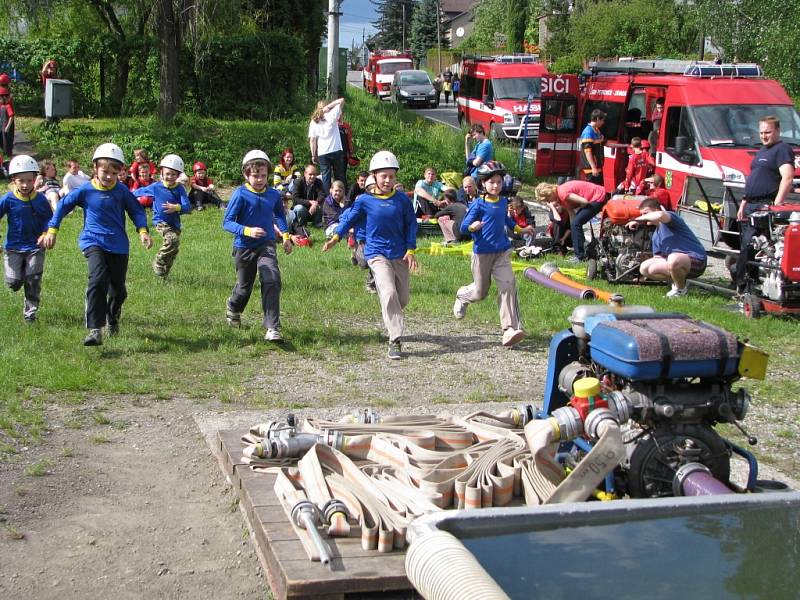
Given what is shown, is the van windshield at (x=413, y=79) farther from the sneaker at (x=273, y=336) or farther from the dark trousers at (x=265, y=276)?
the sneaker at (x=273, y=336)

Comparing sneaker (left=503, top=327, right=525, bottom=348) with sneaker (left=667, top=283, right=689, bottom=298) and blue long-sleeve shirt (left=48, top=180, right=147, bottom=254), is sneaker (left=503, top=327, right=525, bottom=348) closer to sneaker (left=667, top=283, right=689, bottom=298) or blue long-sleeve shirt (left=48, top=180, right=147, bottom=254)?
sneaker (left=667, top=283, right=689, bottom=298)

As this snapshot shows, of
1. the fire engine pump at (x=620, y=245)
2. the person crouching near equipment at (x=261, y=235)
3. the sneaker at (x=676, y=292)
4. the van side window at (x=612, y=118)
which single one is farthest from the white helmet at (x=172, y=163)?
A: the van side window at (x=612, y=118)

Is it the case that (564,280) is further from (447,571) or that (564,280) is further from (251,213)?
(447,571)

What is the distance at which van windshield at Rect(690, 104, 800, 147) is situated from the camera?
58.5ft

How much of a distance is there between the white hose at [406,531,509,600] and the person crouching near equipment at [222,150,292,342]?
6.64 meters

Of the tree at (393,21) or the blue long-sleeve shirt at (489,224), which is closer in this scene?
the blue long-sleeve shirt at (489,224)

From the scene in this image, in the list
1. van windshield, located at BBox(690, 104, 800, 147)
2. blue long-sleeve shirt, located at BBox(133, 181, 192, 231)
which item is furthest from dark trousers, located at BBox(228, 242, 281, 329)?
van windshield, located at BBox(690, 104, 800, 147)

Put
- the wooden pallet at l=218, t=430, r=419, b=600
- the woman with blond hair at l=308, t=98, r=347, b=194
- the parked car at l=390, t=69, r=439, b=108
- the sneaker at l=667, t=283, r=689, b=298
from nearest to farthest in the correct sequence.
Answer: the wooden pallet at l=218, t=430, r=419, b=600 < the sneaker at l=667, t=283, r=689, b=298 < the woman with blond hair at l=308, t=98, r=347, b=194 < the parked car at l=390, t=69, r=439, b=108

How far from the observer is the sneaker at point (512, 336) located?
10461 millimetres

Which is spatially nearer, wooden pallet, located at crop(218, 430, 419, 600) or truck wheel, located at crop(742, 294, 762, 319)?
wooden pallet, located at crop(218, 430, 419, 600)

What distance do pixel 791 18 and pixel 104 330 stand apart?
966 inches

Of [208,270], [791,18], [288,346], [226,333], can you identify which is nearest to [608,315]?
[288,346]

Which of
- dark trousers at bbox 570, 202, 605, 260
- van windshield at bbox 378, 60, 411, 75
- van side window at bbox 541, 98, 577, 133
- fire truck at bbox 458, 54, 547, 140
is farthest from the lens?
van windshield at bbox 378, 60, 411, 75

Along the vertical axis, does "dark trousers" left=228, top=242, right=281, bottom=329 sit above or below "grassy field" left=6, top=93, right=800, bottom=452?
above
